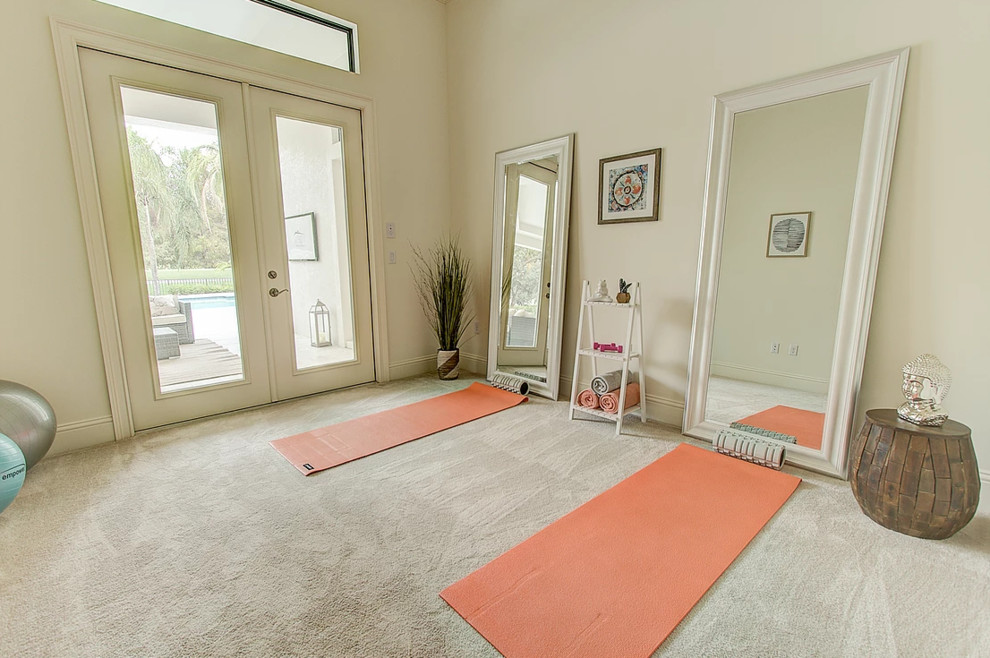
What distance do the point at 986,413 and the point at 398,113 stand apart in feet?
13.6

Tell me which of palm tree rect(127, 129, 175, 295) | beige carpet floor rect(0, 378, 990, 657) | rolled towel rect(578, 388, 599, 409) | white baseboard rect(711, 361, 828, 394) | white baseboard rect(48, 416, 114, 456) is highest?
palm tree rect(127, 129, 175, 295)

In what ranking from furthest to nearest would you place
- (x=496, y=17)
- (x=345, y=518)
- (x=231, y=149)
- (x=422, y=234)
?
(x=422, y=234), (x=496, y=17), (x=231, y=149), (x=345, y=518)

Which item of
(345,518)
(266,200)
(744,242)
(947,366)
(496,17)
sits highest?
(496,17)

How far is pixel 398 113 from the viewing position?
3729 mm

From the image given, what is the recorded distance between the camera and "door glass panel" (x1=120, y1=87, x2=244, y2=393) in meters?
2.67

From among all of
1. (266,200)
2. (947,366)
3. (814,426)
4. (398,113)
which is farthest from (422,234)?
(947,366)

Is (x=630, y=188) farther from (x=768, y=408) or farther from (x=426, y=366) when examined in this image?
(x=426, y=366)

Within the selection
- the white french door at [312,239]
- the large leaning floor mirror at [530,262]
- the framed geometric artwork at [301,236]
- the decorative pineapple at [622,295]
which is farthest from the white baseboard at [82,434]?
the decorative pineapple at [622,295]

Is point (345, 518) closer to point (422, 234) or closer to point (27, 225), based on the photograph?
point (27, 225)

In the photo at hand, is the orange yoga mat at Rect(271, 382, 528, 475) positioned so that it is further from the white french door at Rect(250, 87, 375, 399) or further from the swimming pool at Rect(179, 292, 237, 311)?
the swimming pool at Rect(179, 292, 237, 311)

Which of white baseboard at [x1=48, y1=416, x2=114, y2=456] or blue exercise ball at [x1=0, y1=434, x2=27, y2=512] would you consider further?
white baseboard at [x1=48, y1=416, x2=114, y2=456]

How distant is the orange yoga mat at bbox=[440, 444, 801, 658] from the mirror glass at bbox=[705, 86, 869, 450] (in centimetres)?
49

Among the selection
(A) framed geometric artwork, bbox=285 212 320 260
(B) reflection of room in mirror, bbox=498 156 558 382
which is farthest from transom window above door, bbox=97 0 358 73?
(B) reflection of room in mirror, bbox=498 156 558 382

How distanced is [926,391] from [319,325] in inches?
145
